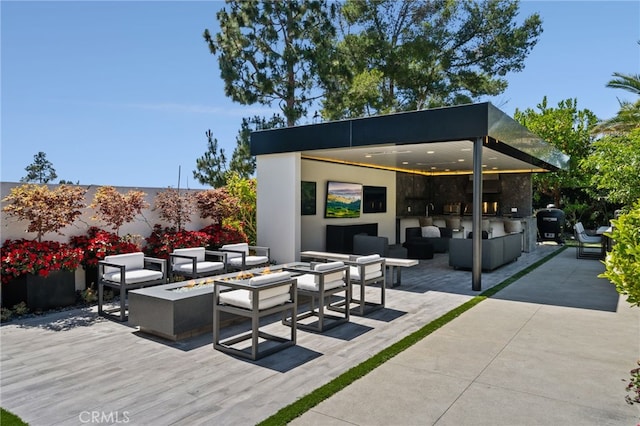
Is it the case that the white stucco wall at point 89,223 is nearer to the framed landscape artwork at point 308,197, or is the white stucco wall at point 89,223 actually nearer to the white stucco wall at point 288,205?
the white stucco wall at point 288,205

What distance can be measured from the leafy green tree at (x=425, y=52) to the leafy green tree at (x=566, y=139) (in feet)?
14.8

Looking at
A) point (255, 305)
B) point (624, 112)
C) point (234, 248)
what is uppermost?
point (624, 112)

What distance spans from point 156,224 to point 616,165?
31.6 ft

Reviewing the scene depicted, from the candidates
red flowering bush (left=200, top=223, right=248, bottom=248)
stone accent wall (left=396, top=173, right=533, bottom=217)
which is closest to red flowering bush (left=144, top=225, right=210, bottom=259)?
red flowering bush (left=200, top=223, right=248, bottom=248)

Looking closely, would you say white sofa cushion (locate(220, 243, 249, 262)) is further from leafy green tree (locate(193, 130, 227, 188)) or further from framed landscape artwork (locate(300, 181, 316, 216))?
leafy green tree (locate(193, 130, 227, 188))

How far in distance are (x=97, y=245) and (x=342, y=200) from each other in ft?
21.1

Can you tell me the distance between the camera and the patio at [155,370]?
329 centimetres

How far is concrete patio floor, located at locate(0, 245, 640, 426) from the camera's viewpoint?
3264 millimetres

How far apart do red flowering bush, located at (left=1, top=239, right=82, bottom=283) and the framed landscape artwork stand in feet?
17.2

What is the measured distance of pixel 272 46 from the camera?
1639 centimetres

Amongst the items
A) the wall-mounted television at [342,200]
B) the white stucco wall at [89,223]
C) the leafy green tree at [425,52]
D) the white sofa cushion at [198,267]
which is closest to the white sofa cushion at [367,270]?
the white sofa cushion at [198,267]

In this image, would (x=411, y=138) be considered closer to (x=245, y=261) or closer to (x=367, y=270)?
(x=367, y=270)

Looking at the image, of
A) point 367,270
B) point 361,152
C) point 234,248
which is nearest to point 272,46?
point 361,152

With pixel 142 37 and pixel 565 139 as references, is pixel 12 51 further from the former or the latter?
pixel 565 139
